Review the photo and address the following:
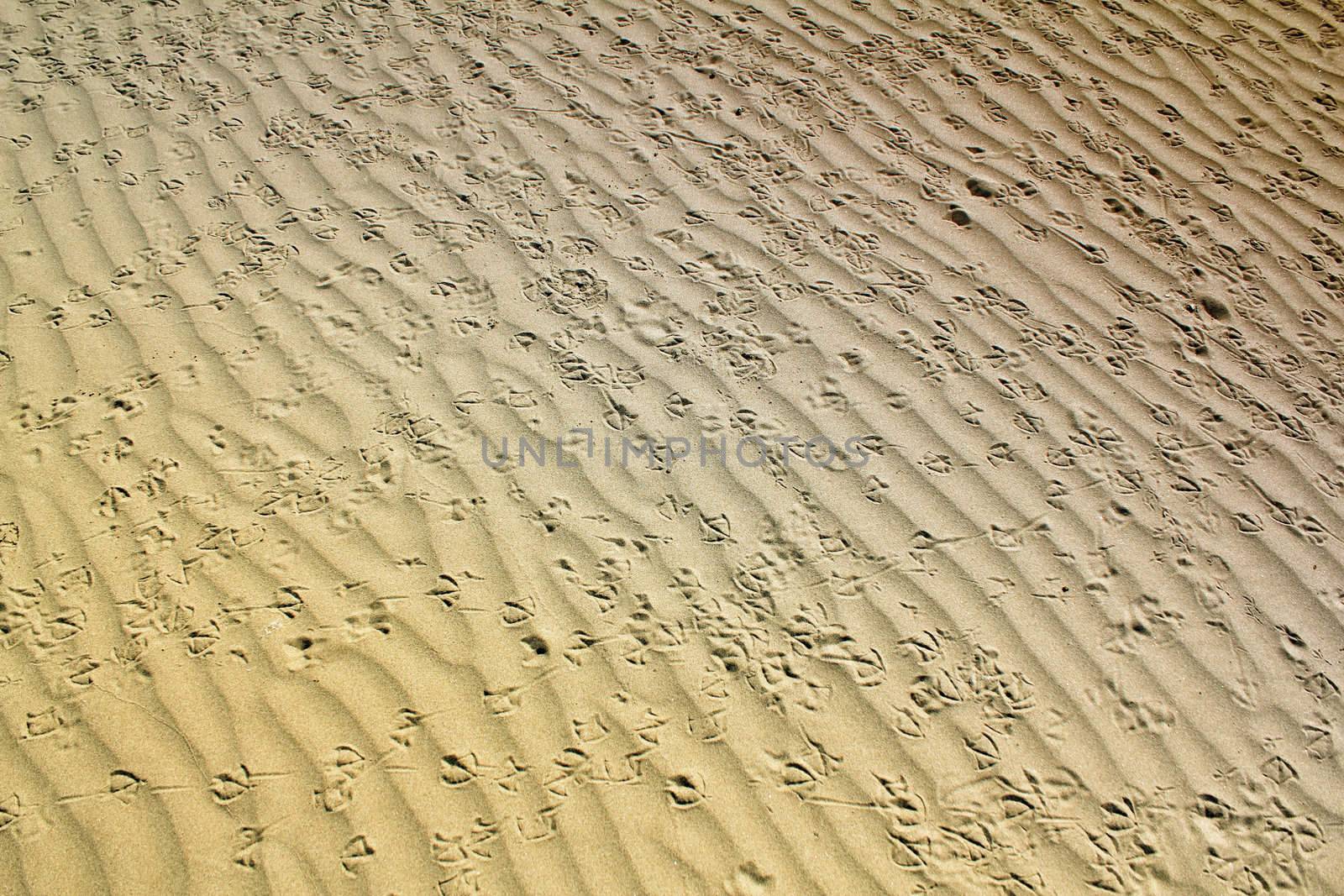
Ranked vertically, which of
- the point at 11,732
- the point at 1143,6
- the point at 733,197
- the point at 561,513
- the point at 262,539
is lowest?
the point at 11,732

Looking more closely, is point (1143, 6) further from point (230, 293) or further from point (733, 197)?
point (230, 293)

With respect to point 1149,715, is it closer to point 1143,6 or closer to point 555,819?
point 555,819

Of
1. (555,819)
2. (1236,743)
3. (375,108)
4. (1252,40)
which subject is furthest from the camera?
(1252,40)

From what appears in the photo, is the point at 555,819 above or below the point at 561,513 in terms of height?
below

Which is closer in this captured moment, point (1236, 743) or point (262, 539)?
point (1236, 743)

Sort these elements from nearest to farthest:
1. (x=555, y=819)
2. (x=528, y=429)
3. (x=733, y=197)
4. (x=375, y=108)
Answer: (x=555, y=819)
(x=528, y=429)
(x=733, y=197)
(x=375, y=108)

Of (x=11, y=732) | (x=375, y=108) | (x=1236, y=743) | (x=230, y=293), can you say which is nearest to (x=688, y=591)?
(x=1236, y=743)
